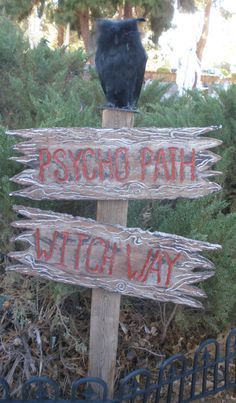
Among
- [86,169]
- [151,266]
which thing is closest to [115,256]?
[151,266]

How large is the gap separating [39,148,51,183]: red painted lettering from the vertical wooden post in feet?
0.97

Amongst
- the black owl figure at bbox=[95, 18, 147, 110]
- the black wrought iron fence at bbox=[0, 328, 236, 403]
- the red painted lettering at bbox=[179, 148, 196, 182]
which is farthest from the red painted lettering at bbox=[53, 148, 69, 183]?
the black wrought iron fence at bbox=[0, 328, 236, 403]

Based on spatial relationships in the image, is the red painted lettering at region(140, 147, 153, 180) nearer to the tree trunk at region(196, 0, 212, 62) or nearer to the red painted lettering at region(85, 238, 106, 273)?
the red painted lettering at region(85, 238, 106, 273)

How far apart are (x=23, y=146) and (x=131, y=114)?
1.72 feet

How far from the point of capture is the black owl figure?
90.4 inches

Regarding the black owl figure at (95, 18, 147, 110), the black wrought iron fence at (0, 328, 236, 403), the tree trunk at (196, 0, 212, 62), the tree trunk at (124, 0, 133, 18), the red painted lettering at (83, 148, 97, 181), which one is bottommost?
the black wrought iron fence at (0, 328, 236, 403)

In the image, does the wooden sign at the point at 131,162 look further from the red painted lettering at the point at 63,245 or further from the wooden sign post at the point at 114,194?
the red painted lettering at the point at 63,245

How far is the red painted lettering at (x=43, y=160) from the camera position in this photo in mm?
2188

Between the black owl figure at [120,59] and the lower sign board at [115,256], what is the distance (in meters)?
0.63

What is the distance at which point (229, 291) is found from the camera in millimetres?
2607

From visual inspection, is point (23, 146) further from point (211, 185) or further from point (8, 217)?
point (211, 185)

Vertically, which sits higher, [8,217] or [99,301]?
[8,217]

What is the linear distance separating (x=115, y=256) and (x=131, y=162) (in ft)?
1.43

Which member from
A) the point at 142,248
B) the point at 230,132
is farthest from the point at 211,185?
the point at 230,132
